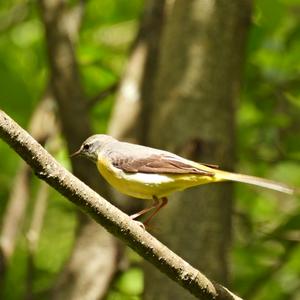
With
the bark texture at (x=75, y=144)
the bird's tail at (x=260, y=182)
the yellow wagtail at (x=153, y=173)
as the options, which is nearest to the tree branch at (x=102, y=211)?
the bird's tail at (x=260, y=182)

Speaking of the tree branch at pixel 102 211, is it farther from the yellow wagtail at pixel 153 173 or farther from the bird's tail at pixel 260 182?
the yellow wagtail at pixel 153 173

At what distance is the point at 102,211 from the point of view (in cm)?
293

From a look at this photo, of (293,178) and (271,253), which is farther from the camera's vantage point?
(293,178)

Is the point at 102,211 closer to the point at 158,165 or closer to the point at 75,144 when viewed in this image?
the point at 158,165

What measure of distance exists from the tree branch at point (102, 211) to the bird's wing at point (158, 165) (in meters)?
0.84

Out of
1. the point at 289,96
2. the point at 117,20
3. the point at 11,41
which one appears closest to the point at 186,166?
the point at 289,96

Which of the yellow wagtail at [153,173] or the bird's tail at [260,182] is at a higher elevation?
the bird's tail at [260,182]

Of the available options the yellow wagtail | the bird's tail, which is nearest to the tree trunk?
the yellow wagtail

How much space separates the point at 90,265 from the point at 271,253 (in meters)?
1.73

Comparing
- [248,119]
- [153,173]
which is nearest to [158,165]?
[153,173]

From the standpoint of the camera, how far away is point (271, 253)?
21.0 feet

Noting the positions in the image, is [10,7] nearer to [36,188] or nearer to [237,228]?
[36,188]

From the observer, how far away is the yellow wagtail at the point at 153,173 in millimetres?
3905

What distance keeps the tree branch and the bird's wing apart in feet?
2.76
